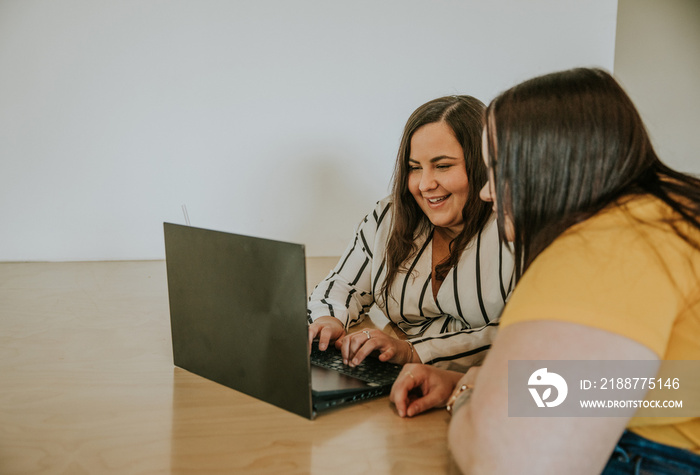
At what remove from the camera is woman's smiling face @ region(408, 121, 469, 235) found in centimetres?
132

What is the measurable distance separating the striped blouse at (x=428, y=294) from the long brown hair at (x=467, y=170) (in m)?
0.02

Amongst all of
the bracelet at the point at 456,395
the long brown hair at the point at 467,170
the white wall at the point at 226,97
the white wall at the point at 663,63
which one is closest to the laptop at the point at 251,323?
the bracelet at the point at 456,395

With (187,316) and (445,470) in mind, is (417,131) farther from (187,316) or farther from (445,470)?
(445,470)

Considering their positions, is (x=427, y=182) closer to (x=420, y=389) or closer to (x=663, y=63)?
(x=420, y=389)

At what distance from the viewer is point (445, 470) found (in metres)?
0.77

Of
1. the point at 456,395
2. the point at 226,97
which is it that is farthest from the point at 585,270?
the point at 226,97

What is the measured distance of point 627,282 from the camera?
0.59 metres

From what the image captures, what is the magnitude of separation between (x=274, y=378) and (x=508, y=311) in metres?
0.41

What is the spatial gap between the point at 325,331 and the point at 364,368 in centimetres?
15

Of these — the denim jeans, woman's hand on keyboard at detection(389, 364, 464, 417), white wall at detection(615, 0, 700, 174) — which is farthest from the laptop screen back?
white wall at detection(615, 0, 700, 174)

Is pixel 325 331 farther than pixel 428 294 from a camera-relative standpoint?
No

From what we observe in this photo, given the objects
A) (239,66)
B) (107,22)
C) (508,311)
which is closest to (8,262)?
(107,22)

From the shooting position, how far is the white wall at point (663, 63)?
2.59 meters

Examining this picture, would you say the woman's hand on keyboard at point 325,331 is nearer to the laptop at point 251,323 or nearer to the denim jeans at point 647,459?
the laptop at point 251,323
